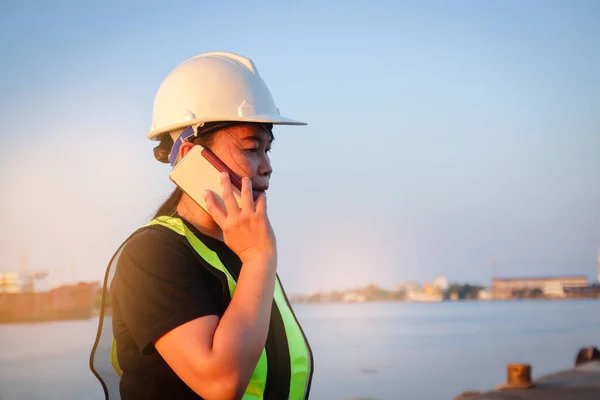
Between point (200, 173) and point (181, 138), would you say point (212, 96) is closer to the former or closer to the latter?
point (181, 138)

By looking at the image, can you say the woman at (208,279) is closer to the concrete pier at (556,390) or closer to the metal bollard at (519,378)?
the concrete pier at (556,390)

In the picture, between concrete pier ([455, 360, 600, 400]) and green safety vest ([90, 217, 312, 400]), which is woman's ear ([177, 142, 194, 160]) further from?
concrete pier ([455, 360, 600, 400])

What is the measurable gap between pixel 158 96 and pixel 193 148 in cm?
37

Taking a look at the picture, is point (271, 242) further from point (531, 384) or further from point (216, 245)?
point (531, 384)

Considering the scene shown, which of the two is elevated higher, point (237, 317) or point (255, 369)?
point (237, 317)

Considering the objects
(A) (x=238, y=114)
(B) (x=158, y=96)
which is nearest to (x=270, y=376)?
(A) (x=238, y=114)

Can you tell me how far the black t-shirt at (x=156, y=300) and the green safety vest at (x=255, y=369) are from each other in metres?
0.04

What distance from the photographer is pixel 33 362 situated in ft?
111

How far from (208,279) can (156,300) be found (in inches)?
7.0

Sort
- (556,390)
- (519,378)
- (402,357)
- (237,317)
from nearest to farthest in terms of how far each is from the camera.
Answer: (237,317)
(556,390)
(519,378)
(402,357)

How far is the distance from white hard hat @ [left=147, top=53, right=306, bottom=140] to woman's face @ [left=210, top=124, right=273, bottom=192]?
0.12 feet

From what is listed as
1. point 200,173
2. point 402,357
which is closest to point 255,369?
point 200,173

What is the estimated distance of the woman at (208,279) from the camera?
174 centimetres

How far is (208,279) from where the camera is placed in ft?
6.32
